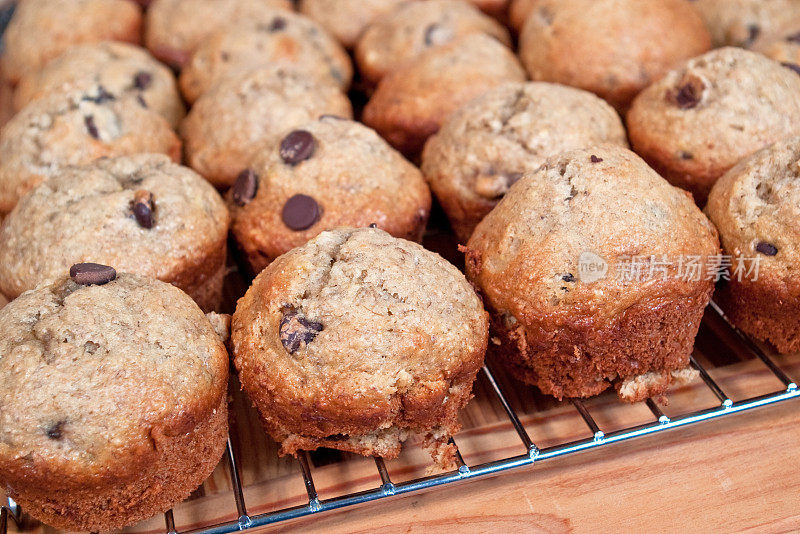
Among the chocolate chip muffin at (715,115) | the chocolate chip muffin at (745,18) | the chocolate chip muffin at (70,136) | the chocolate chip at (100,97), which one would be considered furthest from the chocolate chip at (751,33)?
the chocolate chip at (100,97)

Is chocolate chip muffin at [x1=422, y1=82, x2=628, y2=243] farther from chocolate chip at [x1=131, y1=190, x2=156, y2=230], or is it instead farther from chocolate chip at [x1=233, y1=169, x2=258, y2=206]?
chocolate chip at [x1=131, y1=190, x2=156, y2=230]

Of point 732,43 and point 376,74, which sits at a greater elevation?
point 732,43

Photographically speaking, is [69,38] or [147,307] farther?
[69,38]

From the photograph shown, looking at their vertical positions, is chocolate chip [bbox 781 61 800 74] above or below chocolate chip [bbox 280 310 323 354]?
above

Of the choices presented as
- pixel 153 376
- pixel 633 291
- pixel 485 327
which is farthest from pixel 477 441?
pixel 153 376

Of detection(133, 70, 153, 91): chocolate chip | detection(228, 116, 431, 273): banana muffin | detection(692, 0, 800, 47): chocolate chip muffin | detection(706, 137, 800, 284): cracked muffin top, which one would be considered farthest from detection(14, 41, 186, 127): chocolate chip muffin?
detection(692, 0, 800, 47): chocolate chip muffin

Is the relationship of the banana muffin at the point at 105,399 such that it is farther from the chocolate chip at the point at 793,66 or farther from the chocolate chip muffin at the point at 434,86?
the chocolate chip at the point at 793,66

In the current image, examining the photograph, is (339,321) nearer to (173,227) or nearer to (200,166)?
(173,227)
